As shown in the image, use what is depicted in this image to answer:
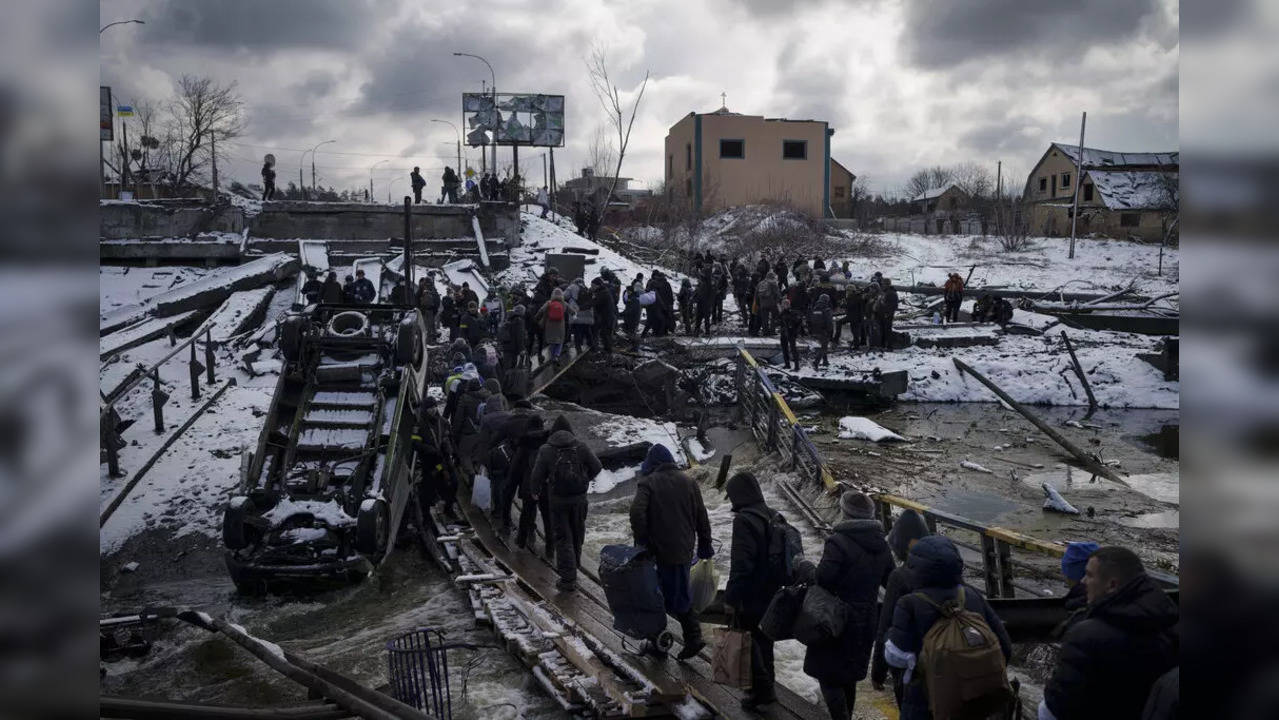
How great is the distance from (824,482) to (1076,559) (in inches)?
247

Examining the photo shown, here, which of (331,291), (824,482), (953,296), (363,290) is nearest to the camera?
(824,482)

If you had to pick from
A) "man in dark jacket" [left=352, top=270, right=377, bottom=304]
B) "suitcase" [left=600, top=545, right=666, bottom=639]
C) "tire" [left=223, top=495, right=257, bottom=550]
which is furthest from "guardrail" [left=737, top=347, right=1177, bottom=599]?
"man in dark jacket" [left=352, top=270, right=377, bottom=304]

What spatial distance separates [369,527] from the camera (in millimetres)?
9094

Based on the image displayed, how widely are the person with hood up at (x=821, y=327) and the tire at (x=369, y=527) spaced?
14.0m

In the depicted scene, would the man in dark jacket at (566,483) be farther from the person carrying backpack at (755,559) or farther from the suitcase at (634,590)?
the person carrying backpack at (755,559)

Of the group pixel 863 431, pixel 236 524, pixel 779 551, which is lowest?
pixel 863 431

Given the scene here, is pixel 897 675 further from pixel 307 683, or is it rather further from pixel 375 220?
pixel 375 220

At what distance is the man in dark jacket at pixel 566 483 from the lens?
8367 millimetres

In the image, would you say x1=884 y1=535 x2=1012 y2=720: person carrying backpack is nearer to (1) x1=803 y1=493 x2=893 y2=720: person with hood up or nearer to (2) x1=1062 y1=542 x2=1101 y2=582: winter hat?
(1) x1=803 y1=493 x2=893 y2=720: person with hood up

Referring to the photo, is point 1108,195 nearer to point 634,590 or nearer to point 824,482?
point 824,482

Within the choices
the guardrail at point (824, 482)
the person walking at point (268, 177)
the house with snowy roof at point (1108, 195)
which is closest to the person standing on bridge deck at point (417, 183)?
the person walking at point (268, 177)

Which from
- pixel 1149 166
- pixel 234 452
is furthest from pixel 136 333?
pixel 1149 166

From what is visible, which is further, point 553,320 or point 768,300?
point 768,300

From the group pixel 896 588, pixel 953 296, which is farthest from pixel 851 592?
pixel 953 296
